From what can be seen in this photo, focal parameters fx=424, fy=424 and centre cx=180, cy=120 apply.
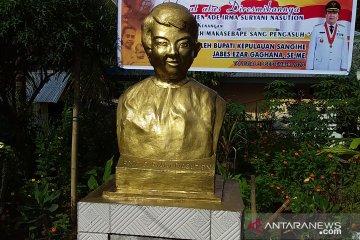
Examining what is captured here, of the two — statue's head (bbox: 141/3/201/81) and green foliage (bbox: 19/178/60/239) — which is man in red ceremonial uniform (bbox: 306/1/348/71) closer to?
statue's head (bbox: 141/3/201/81)

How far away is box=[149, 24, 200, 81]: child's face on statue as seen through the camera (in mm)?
2629

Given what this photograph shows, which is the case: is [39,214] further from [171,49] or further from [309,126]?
[309,126]

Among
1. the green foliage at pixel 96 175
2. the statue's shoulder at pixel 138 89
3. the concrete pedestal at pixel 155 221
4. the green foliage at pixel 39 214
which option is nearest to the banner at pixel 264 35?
the green foliage at pixel 96 175

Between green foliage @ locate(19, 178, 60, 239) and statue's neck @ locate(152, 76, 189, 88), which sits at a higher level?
statue's neck @ locate(152, 76, 189, 88)

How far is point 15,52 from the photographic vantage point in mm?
5160

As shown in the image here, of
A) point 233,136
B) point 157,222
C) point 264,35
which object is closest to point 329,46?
point 264,35

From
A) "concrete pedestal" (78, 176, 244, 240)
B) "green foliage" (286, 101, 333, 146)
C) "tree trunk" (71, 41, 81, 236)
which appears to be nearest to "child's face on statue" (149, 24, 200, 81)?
"concrete pedestal" (78, 176, 244, 240)

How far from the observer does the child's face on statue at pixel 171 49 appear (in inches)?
104

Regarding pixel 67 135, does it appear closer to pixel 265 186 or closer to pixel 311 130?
pixel 265 186

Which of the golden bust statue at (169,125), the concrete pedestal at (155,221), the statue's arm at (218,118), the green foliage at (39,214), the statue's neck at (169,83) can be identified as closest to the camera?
the concrete pedestal at (155,221)

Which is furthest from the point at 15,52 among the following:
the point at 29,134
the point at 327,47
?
the point at 327,47

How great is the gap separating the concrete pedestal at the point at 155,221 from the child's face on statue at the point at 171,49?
2.89 ft

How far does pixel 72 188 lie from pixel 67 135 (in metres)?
1.13

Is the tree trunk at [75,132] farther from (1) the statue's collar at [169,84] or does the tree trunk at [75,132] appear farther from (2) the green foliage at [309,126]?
(2) the green foliage at [309,126]
